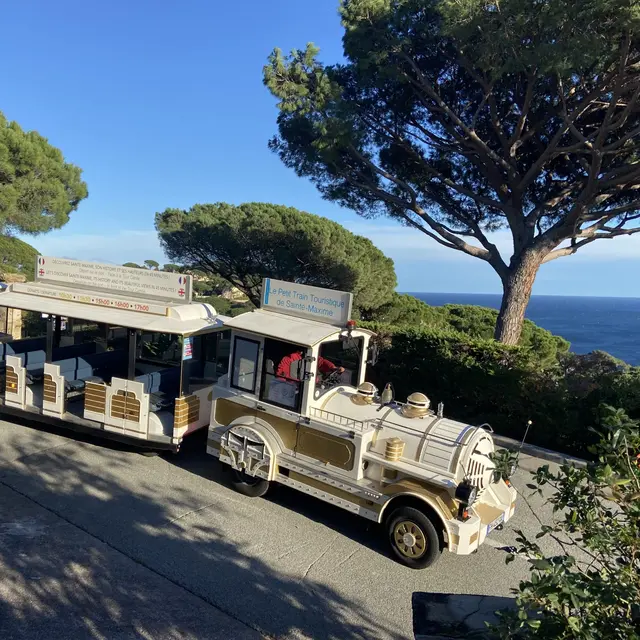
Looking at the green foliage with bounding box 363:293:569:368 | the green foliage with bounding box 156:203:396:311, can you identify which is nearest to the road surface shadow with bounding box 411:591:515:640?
the green foliage with bounding box 363:293:569:368

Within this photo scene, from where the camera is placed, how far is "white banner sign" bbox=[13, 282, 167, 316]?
8.01m

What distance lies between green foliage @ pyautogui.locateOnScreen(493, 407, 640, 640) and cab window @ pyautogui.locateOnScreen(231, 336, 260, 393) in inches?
179

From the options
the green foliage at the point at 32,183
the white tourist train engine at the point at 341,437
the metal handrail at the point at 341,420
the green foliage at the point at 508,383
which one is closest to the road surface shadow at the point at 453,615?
the white tourist train engine at the point at 341,437

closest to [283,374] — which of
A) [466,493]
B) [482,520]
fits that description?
[466,493]

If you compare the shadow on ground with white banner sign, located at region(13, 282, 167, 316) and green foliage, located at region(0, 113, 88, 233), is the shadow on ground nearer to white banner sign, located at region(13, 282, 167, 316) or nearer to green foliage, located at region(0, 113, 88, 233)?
white banner sign, located at region(13, 282, 167, 316)

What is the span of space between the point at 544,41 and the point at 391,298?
12027 millimetres

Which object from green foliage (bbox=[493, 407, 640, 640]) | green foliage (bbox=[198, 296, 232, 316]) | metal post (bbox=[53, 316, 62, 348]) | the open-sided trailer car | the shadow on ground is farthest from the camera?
green foliage (bbox=[198, 296, 232, 316])

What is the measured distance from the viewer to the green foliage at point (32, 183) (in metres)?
17.0

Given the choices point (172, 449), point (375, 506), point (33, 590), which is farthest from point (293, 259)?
point (33, 590)

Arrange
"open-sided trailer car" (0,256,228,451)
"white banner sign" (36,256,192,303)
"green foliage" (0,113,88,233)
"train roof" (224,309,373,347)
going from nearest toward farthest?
"train roof" (224,309,373,347)
"open-sided trailer car" (0,256,228,451)
"white banner sign" (36,256,192,303)
"green foliage" (0,113,88,233)

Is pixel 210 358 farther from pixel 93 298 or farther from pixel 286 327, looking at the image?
pixel 286 327

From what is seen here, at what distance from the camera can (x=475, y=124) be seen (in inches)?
527

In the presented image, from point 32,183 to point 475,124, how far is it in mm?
14560

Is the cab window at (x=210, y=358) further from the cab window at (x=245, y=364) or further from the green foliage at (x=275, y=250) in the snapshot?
the green foliage at (x=275, y=250)
